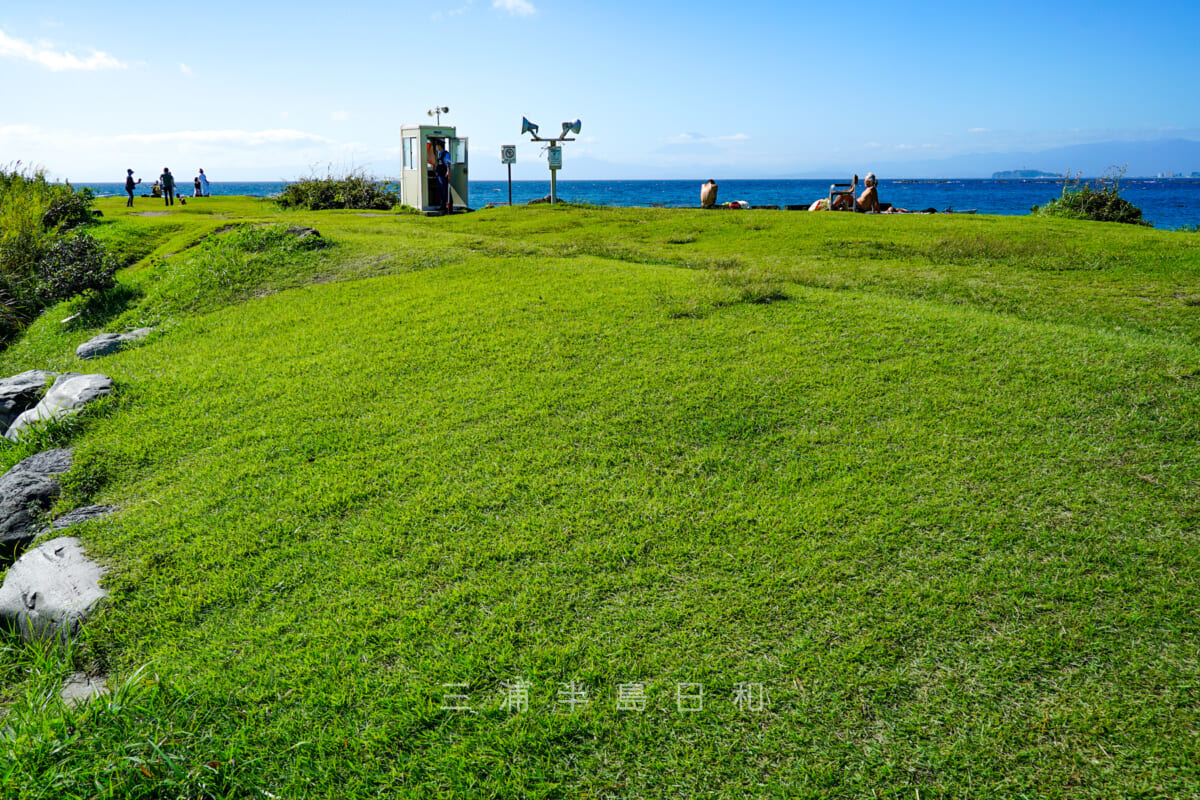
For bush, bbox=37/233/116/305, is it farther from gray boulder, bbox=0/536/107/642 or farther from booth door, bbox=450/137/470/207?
booth door, bbox=450/137/470/207

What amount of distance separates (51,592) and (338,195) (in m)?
29.5

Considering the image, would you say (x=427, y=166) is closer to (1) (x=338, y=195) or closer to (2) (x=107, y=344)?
(1) (x=338, y=195)

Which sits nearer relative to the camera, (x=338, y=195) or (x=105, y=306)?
(x=105, y=306)

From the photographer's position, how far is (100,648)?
407cm

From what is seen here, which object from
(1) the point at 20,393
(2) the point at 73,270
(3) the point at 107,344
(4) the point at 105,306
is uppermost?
(2) the point at 73,270

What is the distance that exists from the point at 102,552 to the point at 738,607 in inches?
172

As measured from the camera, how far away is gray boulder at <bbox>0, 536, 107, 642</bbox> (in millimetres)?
4293

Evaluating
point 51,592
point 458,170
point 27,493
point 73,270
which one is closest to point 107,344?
point 27,493

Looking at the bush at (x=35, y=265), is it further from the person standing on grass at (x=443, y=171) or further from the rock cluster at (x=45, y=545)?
the person standing on grass at (x=443, y=171)

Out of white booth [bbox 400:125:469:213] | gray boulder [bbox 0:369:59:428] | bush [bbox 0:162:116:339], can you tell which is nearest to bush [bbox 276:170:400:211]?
white booth [bbox 400:125:469:213]

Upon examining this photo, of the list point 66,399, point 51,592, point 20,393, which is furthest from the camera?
point 20,393

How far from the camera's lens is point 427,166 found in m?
26.6

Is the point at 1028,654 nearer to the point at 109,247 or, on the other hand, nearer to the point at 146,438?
the point at 146,438

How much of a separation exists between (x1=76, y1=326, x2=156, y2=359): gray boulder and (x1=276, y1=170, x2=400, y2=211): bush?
2118 centimetres
